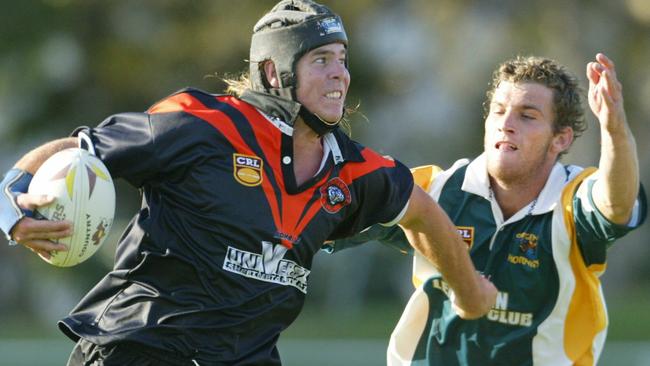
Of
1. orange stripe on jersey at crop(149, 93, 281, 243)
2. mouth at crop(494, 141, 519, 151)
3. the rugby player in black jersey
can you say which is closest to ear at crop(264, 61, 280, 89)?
the rugby player in black jersey

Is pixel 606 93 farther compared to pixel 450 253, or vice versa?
pixel 450 253

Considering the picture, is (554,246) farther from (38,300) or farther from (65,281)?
(38,300)

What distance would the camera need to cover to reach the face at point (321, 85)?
607cm

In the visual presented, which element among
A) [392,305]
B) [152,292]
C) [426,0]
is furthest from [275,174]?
Answer: [426,0]

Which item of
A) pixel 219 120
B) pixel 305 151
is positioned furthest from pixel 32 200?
pixel 305 151

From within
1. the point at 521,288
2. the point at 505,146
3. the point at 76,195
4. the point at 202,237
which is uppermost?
the point at 505,146

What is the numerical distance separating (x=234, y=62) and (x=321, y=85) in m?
16.4

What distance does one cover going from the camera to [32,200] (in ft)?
17.6

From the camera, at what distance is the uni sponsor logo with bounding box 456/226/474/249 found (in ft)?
22.7

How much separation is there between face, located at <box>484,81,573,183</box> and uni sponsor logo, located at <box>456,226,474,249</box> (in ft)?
1.08

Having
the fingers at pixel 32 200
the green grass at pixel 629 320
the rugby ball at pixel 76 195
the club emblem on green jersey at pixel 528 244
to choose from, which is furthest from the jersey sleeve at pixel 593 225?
the green grass at pixel 629 320

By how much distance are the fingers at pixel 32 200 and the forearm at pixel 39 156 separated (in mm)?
191

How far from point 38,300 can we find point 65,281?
169cm

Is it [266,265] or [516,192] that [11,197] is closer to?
[266,265]
